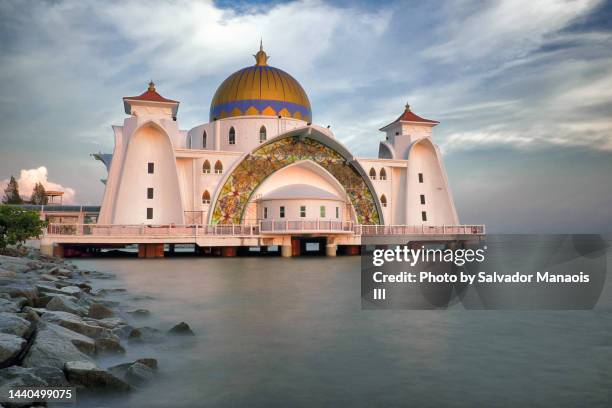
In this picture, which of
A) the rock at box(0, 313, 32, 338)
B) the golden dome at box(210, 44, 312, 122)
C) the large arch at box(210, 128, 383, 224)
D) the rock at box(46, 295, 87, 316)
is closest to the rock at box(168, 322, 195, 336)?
the rock at box(46, 295, 87, 316)

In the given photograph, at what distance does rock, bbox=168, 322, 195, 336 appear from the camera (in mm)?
9867

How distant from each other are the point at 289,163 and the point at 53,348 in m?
27.8

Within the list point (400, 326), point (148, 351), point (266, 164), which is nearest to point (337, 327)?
point (400, 326)

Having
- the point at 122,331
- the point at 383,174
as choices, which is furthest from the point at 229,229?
the point at 122,331

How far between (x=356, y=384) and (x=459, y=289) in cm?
1222

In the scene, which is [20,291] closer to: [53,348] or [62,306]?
[62,306]

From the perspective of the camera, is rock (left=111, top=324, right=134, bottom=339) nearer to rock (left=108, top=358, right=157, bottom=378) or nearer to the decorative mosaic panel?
rock (left=108, top=358, right=157, bottom=378)

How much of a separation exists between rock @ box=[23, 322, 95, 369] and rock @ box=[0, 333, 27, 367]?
0.11 metres

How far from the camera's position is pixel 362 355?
848 cm

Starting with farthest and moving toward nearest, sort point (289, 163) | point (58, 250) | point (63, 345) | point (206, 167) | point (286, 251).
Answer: point (289, 163) < point (206, 167) < point (286, 251) < point (58, 250) < point (63, 345)

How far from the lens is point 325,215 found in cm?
3089

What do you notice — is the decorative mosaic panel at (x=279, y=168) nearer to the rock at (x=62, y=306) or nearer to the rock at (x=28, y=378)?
the rock at (x=62, y=306)

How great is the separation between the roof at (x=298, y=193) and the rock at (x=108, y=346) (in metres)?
22.6

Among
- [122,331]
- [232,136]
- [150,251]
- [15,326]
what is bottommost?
[122,331]
